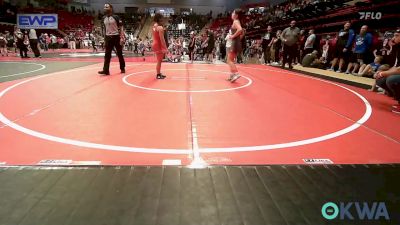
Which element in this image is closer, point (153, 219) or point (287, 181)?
point (153, 219)

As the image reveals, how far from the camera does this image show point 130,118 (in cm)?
391

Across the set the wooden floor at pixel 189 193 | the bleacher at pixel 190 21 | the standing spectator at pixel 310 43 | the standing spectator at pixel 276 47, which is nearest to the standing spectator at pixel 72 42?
the bleacher at pixel 190 21

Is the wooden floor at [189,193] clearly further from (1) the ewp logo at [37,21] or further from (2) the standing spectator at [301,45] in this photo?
(1) the ewp logo at [37,21]

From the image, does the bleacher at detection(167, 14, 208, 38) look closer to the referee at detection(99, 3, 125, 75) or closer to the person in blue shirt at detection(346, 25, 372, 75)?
the person in blue shirt at detection(346, 25, 372, 75)

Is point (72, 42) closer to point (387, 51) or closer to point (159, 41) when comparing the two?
point (159, 41)

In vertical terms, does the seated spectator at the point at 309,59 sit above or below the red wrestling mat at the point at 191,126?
above

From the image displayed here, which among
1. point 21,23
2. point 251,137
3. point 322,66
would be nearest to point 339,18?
point 322,66

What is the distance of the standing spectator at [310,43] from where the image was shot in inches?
463

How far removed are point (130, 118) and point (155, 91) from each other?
189cm

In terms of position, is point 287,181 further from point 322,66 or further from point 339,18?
point 339,18

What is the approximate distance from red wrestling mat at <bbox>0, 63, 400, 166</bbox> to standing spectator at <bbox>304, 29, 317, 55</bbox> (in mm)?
6382

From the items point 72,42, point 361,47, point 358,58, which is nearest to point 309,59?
point 358,58

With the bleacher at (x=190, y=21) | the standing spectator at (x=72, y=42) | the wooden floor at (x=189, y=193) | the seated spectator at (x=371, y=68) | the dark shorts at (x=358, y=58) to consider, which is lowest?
the wooden floor at (x=189, y=193)

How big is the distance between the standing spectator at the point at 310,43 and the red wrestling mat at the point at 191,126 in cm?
638
